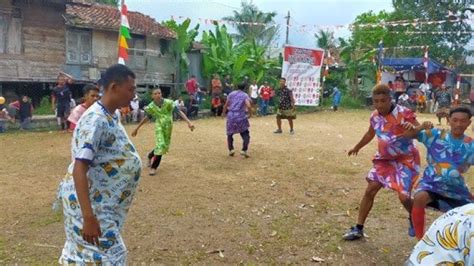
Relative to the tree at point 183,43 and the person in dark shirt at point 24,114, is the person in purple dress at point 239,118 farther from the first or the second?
the tree at point 183,43

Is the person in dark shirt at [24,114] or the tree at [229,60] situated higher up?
the tree at [229,60]

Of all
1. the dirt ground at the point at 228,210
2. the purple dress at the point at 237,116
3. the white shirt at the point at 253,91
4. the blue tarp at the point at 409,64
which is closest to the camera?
the dirt ground at the point at 228,210

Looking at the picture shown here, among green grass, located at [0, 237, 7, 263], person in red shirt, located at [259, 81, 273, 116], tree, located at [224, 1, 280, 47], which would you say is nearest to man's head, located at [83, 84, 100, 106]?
green grass, located at [0, 237, 7, 263]

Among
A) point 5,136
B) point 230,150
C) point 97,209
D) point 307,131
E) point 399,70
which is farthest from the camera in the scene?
point 399,70

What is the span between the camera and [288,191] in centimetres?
659

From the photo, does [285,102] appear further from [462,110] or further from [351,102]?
[351,102]

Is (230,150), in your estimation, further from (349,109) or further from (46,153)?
(349,109)

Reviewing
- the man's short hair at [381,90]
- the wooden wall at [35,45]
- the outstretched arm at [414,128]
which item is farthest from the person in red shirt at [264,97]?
the outstretched arm at [414,128]

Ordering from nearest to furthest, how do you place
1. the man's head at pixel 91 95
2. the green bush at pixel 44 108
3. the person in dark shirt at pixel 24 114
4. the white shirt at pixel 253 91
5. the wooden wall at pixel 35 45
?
the man's head at pixel 91 95
the person in dark shirt at pixel 24 114
the wooden wall at pixel 35 45
the green bush at pixel 44 108
the white shirt at pixel 253 91

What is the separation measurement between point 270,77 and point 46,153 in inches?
576

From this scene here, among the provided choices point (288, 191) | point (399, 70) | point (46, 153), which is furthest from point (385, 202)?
point (399, 70)

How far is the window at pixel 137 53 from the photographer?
70.3 ft

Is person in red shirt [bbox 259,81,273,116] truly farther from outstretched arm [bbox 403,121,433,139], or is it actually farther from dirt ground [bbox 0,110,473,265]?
outstretched arm [bbox 403,121,433,139]

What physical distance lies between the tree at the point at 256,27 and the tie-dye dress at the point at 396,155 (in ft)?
111
